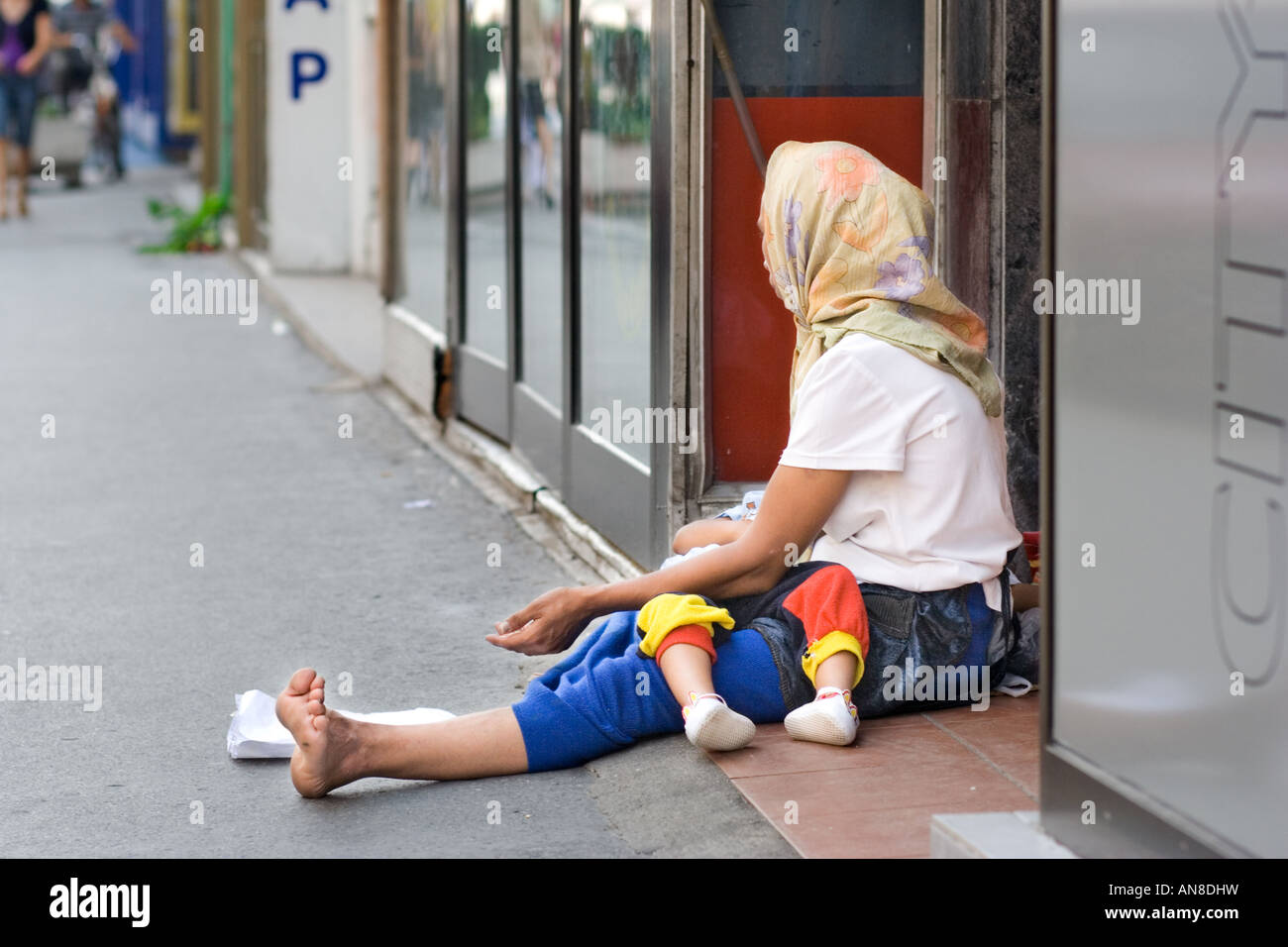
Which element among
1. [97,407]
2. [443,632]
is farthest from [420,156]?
[443,632]

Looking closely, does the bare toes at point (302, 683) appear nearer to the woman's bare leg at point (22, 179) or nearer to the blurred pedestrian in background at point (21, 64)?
the blurred pedestrian in background at point (21, 64)

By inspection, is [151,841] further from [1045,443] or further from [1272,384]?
[1272,384]

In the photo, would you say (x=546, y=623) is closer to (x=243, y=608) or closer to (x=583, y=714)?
(x=583, y=714)

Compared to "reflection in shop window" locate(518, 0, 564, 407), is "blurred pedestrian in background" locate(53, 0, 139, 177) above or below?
above

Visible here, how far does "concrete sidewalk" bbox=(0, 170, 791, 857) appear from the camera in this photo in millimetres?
3609

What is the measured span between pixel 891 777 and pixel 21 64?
1611 cm

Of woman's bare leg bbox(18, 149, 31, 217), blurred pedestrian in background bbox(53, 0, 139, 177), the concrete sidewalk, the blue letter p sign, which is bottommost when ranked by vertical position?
the concrete sidewalk

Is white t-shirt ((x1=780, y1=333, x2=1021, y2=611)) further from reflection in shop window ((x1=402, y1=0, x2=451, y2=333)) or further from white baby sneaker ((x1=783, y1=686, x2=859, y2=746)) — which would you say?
reflection in shop window ((x1=402, y1=0, x2=451, y2=333))

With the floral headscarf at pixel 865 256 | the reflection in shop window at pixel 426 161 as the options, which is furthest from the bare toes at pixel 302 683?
the reflection in shop window at pixel 426 161

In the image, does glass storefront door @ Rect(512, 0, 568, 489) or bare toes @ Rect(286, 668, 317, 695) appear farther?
glass storefront door @ Rect(512, 0, 568, 489)

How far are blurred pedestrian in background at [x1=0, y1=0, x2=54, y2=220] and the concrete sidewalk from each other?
26.1 ft

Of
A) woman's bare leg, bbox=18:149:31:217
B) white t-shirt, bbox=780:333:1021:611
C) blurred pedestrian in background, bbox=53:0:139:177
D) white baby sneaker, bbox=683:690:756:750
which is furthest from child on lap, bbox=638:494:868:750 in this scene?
blurred pedestrian in background, bbox=53:0:139:177

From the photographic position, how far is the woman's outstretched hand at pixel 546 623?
12.5ft

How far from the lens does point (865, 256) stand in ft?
12.6
